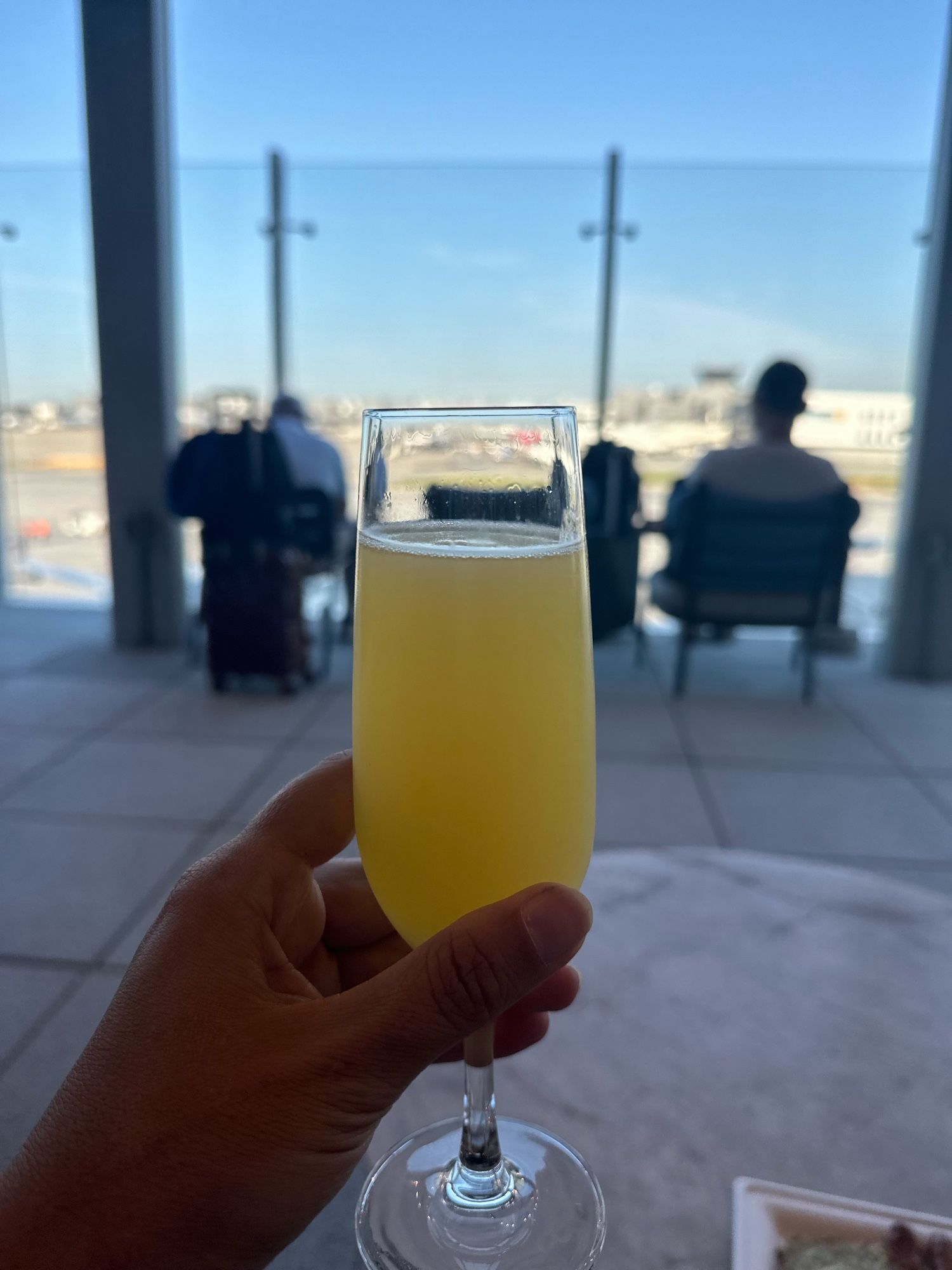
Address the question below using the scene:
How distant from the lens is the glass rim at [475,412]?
66cm

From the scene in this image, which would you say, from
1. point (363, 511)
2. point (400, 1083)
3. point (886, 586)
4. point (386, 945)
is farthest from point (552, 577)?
point (886, 586)

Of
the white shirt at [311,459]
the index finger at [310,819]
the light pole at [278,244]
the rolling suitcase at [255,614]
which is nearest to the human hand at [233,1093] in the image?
the index finger at [310,819]

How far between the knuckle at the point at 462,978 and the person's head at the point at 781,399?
13.1 ft

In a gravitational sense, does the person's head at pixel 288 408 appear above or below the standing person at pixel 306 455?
above

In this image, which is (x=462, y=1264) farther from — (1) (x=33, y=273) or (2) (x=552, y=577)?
(1) (x=33, y=273)

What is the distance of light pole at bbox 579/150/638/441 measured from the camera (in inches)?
195

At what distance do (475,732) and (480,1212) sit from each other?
38cm

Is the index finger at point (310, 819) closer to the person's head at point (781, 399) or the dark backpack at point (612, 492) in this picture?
the person's head at point (781, 399)

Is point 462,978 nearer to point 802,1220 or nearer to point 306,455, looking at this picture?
point 802,1220

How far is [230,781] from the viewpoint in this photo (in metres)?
2.92

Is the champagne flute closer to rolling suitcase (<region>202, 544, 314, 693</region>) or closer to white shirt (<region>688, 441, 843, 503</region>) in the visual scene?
rolling suitcase (<region>202, 544, 314, 693</region>)

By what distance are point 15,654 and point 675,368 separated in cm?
388

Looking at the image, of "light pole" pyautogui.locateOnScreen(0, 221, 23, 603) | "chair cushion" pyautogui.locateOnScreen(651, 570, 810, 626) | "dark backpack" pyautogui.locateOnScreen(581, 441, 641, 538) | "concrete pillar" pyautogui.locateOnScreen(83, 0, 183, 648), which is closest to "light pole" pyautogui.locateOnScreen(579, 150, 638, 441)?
"dark backpack" pyautogui.locateOnScreen(581, 441, 641, 538)

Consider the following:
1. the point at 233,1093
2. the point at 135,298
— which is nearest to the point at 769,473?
the point at 135,298
